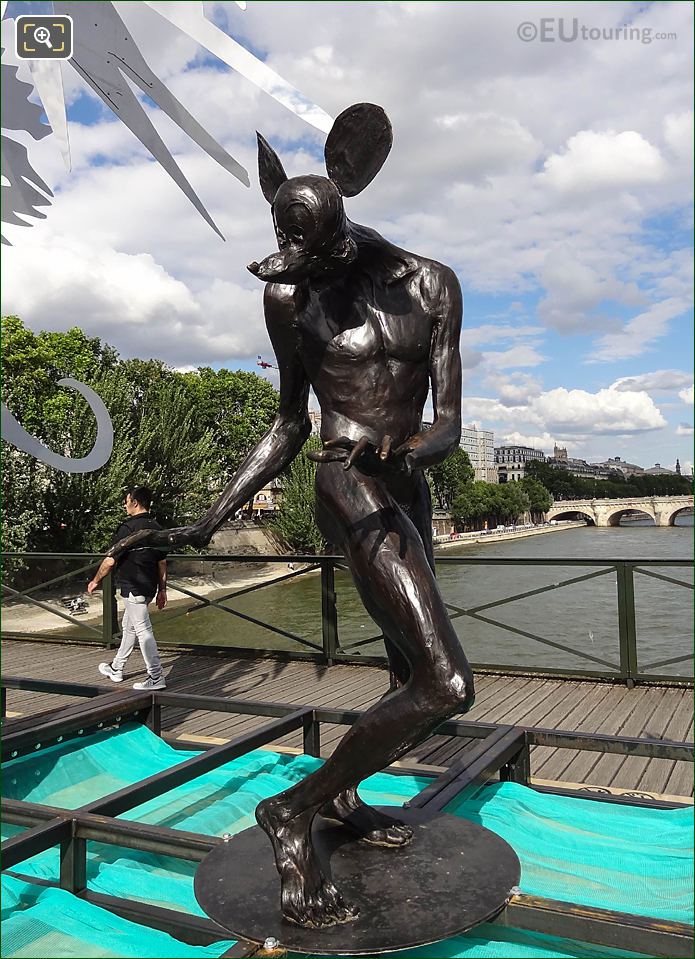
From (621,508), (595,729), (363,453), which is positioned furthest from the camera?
(621,508)

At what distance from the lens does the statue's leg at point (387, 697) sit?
211 cm

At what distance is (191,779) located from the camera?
10.4ft

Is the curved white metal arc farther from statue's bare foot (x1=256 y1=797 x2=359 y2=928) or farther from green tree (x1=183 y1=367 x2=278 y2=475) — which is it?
green tree (x1=183 y1=367 x2=278 y2=475)

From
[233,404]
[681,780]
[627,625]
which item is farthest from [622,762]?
[233,404]

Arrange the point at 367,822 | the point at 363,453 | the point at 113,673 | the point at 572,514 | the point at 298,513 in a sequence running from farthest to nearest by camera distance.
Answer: the point at 572,514 < the point at 298,513 < the point at 113,673 < the point at 367,822 < the point at 363,453

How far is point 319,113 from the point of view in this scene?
2.48 metres

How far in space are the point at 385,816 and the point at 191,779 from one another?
0.96m


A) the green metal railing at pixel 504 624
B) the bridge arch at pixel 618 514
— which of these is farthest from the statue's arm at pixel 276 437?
the bridge arch at pixel 618 514

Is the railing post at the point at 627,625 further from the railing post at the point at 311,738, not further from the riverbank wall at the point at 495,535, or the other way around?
the riverbank wall at the point at 495,535

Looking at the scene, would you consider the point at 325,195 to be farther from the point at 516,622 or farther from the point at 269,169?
the point at 516,622

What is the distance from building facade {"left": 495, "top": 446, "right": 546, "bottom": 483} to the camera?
397ft

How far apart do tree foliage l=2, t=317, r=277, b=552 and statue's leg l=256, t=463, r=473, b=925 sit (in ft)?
58.1

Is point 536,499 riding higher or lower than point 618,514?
higher

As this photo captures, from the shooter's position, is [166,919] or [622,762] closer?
[166,919]
